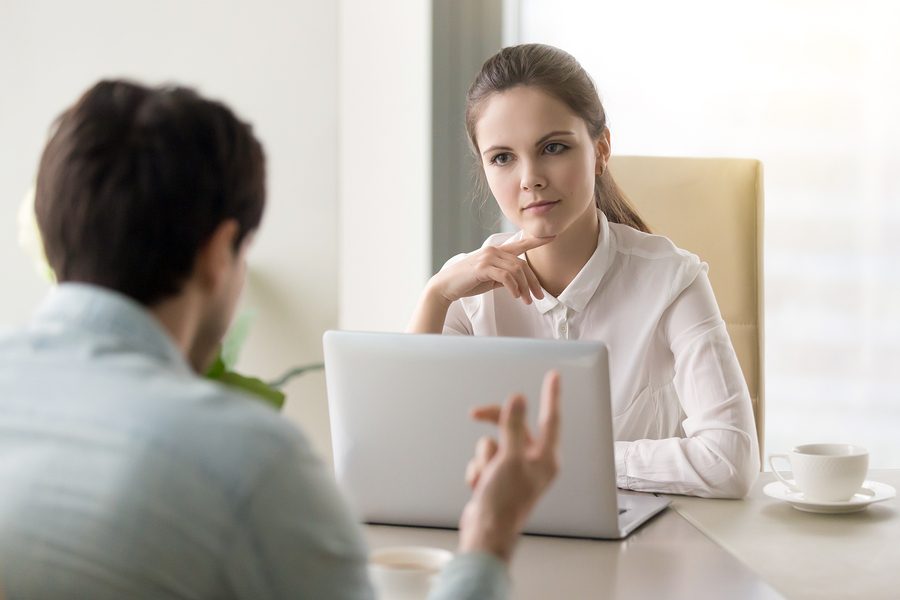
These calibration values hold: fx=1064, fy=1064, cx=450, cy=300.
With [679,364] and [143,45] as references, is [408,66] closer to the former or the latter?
[143,45]

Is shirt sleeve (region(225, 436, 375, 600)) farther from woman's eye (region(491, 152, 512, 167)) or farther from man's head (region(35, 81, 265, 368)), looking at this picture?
woman's eye (region(491, 152, 512, 167))

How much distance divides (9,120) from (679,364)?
67.5 inches

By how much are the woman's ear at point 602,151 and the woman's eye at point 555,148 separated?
0.43 feet

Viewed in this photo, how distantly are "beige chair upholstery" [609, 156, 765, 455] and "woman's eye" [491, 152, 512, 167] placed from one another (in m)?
0.29

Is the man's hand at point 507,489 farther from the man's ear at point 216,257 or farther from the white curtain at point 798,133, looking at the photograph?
the white curtain at point 798,133

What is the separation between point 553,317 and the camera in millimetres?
1783

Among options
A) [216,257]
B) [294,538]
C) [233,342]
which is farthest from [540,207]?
[294,538]

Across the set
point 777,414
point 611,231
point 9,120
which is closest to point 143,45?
point 9,120

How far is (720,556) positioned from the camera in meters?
1.17

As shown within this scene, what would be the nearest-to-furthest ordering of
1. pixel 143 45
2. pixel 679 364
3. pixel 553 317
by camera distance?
A: 1. pixel 679 364
2. pixel 553 317
3. pixel 143 45

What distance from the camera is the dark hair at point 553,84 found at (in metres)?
1.80

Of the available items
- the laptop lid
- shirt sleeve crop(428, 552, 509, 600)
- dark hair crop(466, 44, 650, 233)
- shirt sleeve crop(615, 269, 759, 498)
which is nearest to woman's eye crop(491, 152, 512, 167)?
dark hair crop(466, 44, 650, 233)

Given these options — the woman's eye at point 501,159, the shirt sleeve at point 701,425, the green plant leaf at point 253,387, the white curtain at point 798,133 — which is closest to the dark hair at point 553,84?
the woman's eye at point 501,159

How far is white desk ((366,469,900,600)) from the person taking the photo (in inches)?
41.7
